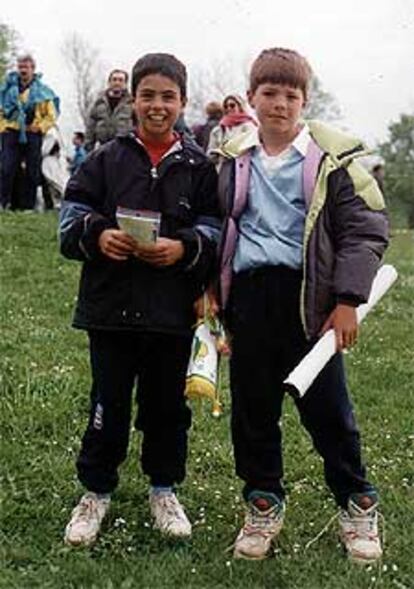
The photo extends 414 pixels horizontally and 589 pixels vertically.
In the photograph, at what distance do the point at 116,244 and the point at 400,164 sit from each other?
2349 inches

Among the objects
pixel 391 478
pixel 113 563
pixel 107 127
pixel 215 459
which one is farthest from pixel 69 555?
pixel 107 127

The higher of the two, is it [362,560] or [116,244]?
[116,244]

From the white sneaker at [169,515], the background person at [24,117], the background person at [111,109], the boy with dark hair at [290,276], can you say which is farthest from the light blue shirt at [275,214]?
the background person at [24,117]

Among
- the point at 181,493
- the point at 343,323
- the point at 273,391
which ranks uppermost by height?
the point at 343,323

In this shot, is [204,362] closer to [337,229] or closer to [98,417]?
[98,417]

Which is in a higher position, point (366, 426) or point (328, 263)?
point (328, 263)

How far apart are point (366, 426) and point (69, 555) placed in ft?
7.93

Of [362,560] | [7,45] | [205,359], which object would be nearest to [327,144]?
[205,359]

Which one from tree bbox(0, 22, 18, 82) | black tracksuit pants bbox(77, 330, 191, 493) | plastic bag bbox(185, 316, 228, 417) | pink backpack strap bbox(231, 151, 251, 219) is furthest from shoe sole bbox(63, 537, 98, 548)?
tree bbox(0, 22, 18, 82)

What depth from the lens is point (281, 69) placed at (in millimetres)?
4027

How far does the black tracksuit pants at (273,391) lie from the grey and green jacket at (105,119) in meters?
8.72

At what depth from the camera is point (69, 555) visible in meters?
4.18

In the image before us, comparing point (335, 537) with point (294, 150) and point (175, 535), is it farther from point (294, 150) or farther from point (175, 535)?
point (294, 150)

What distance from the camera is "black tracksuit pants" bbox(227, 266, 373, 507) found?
161 inches
